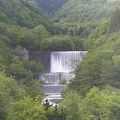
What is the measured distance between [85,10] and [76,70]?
81391 millimetres

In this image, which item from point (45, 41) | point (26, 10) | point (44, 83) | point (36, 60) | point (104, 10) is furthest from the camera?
point (104, 10)

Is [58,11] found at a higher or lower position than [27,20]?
higher

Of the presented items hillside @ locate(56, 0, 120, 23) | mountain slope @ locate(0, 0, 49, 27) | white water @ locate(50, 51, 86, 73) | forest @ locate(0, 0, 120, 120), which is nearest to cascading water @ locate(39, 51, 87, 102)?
white water @ locate(50, 51, 86, 73)

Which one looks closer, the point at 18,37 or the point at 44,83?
the point at 44,83

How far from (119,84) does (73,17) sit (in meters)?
91.0

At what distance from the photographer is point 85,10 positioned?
12950 cm

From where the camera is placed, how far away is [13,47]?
221 ft

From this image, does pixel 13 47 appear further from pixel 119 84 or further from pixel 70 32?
pixel 70 32

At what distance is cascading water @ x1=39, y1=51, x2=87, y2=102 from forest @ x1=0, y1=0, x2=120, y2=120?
172 centimetres

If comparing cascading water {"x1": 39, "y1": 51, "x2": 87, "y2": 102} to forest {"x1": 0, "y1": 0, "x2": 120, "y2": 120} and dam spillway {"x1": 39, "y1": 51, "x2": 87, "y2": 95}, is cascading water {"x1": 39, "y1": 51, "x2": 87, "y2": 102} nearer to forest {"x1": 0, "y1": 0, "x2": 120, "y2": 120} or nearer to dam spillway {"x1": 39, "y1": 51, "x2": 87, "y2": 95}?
dam spillway {"x1": 39, "y1": 51, "x2": 87, "y2": 95}

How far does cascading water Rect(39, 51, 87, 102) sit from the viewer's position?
5862 centimetres

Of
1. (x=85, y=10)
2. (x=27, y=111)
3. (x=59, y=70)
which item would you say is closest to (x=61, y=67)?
(x=59, y=70)

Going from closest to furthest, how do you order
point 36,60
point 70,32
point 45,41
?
point 36,60, point 45,41, point 70,32

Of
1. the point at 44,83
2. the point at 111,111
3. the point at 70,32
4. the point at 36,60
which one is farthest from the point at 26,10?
the point at 111,111
